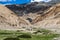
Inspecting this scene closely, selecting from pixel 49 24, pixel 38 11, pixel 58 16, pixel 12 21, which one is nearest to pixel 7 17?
pixel 12 21

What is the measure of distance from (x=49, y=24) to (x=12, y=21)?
48.2ft

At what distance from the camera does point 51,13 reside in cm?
9831

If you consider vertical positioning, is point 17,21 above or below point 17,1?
below

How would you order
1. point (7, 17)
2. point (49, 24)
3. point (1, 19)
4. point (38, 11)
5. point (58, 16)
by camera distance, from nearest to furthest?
point (1, 19)
point (7, 17)
point (49, 24)
point (58, 16)
point (38, 11)

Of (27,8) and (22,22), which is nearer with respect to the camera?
(22,22)

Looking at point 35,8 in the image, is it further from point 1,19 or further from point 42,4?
point 1,19

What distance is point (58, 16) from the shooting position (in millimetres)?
86812

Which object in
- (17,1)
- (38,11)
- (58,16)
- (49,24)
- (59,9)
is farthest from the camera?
(38,11)

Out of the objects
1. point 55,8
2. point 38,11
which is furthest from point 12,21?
point 38,11

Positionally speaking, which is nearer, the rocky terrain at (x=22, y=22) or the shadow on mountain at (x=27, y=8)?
the rocky terrain at (x=22, y=22)

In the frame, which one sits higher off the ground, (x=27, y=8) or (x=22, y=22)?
(x=27, y=8)

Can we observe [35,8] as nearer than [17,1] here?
No

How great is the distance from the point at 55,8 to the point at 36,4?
3193cm

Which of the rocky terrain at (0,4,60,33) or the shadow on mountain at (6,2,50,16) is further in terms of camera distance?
the shadow on mountain at (6,2,50,16)
